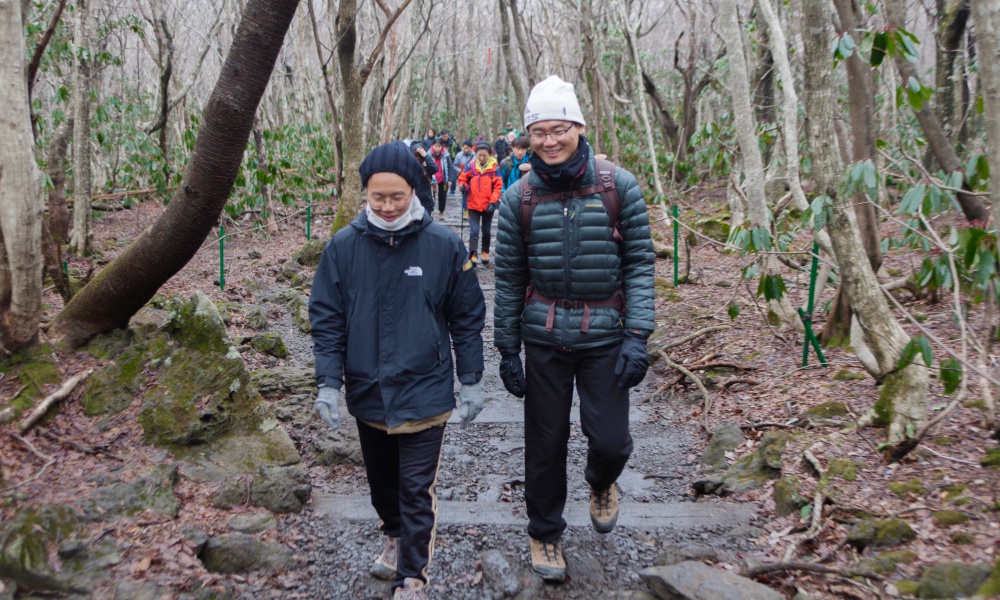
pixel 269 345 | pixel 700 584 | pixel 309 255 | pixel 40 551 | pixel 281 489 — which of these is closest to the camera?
pixel 40 551

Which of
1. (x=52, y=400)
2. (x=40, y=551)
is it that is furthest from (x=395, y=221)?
(x=52, y=400)

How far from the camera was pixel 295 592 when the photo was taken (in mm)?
3582

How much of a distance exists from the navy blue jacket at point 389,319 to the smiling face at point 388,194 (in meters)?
0.08

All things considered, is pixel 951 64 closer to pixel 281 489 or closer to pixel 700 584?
pixel 700 584

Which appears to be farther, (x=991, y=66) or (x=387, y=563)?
(x=387, y=563)

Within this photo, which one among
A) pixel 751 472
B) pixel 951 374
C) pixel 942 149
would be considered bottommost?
pixel 751 472

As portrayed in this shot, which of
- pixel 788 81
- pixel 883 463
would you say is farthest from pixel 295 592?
pixel 788 81

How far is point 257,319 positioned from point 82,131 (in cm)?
488

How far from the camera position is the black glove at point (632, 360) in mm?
3367

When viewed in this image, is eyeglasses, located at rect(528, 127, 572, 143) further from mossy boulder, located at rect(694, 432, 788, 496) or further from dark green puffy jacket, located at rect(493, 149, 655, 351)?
mossy boulder, located at rect(694, 432, 788, 496)

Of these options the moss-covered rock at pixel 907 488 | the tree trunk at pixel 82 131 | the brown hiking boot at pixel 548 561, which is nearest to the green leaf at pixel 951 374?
the moss-covered rock at pixel 907 488

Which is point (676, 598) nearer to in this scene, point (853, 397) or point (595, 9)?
point (853, 397)

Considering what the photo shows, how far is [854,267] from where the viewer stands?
4.94 meters

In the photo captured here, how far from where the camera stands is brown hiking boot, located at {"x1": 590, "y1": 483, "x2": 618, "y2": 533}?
3.88m
